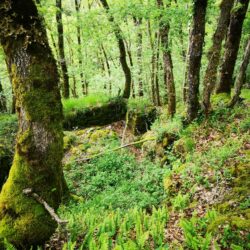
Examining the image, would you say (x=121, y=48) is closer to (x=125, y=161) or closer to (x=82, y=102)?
(x=82, y=102)

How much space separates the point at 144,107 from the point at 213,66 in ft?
16.8

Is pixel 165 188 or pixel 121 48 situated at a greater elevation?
pixel 121 48

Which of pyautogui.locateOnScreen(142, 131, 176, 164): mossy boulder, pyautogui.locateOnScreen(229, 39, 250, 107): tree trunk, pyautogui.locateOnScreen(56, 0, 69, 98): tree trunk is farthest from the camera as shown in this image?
pyautogui.locateOnScreen(56, 0, 69, 98): tree trunk

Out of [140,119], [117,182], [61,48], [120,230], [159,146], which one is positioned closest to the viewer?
[120,230]

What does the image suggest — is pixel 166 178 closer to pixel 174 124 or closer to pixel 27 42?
pixel 174 124

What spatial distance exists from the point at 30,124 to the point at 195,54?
19.0ft

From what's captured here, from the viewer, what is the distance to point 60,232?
4.88m

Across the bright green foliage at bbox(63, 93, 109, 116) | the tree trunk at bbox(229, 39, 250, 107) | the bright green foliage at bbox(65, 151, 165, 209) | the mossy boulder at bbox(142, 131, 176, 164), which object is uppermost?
the tree trunk at bbox(229, 39, 250, 107)

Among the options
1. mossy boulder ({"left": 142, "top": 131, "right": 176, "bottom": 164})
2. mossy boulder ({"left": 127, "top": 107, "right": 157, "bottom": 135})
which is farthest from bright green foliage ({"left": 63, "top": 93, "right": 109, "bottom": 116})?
mossy boulder ({"left": 142, "top": 131, "right": 176, "bottom": 164})

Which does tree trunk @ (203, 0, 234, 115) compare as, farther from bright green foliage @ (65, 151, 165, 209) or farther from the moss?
bright green foliage @ (65, 151, 165, 209)

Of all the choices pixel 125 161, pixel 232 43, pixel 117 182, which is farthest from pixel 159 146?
pixel 232 43

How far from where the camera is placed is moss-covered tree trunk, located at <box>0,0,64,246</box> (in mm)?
4520

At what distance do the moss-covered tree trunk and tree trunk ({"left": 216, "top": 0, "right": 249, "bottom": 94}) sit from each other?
7456 mm

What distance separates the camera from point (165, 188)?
716 centimetres
